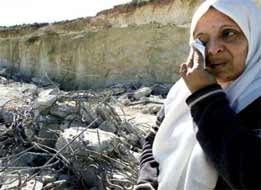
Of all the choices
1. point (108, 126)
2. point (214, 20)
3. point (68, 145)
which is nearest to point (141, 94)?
point (108, 126)

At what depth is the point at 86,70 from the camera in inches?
594

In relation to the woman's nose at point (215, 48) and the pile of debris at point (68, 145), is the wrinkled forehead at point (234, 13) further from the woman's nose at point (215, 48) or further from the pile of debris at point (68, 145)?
the pile of debris at point (68, 145)

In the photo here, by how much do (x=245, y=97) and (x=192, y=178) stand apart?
0.98 feet

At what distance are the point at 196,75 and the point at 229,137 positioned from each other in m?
0.24

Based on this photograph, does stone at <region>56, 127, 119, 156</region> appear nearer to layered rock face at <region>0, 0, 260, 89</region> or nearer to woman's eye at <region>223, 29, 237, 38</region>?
woman's eye at <region>223, 29, 237, 38</region>

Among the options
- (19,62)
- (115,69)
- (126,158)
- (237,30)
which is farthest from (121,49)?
(237,30)

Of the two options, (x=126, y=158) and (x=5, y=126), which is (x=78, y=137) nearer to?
(x=126, y=158)

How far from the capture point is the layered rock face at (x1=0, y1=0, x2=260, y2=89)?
12.6m

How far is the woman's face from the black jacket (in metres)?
0.11

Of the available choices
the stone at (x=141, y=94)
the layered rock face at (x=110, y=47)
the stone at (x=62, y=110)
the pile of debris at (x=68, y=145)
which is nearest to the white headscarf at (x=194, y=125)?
the pile of debris at (x=68, y=145)

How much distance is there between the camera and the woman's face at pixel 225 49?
146 centimetres

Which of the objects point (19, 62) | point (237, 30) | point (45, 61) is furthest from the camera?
point (19, 62)

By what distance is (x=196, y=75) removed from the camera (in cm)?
141

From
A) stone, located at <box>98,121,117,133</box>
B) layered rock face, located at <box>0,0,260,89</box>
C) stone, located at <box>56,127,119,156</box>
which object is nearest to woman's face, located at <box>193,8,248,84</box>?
stone, located at <box>56,127,119,156</box>
